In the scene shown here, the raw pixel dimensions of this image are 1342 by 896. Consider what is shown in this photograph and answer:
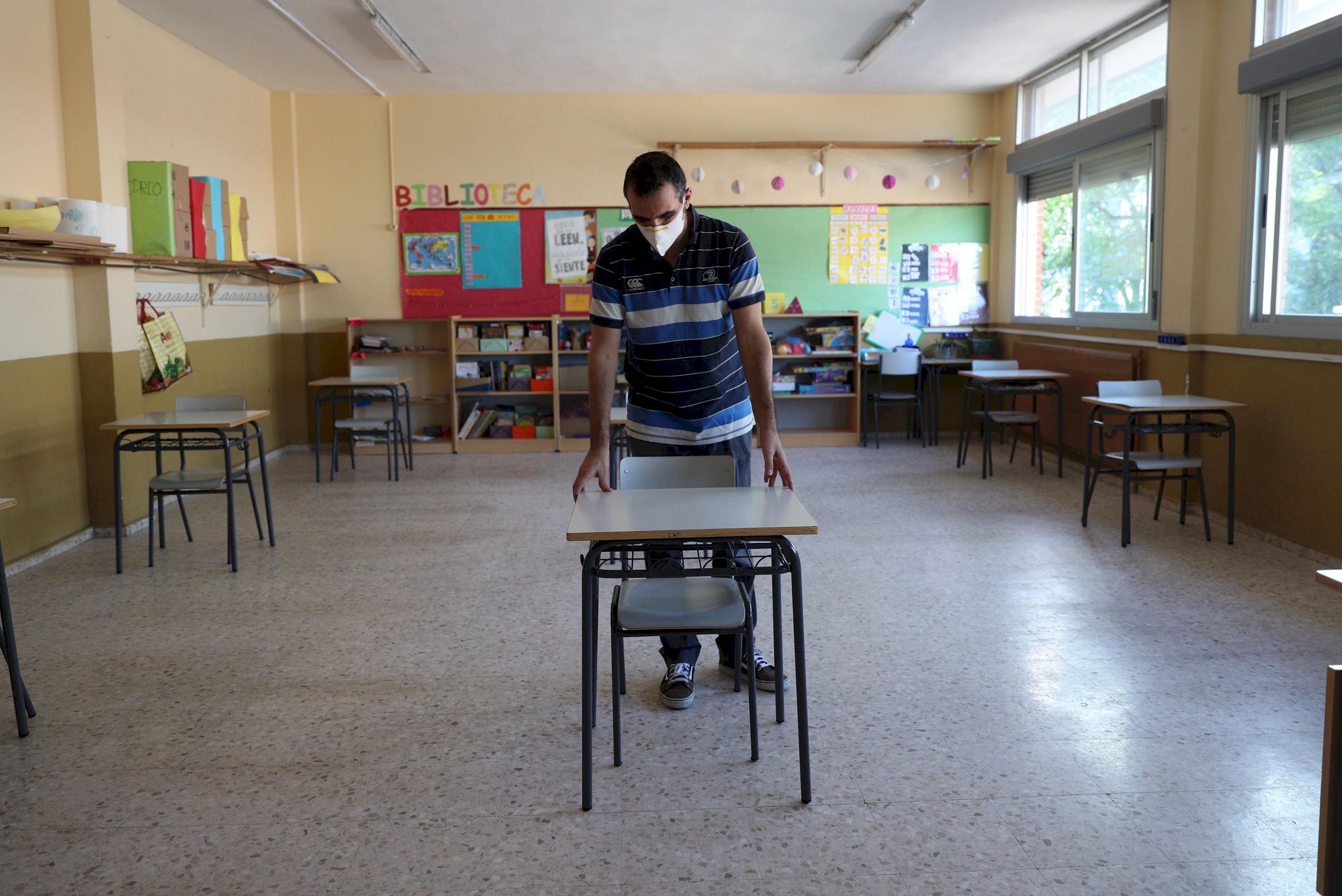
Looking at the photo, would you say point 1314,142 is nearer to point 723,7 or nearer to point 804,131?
point 723,7

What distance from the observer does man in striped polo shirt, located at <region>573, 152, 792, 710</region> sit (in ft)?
8.71

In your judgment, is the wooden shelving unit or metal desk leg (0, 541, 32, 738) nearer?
metal desk leg (0, 541, 32, 738)

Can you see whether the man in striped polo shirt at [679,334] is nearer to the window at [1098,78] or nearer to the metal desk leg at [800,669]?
the metal desk leg at [800,669]

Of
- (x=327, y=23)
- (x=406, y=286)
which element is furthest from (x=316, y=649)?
(x=406, y=286)

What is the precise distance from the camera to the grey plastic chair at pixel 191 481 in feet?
14.7

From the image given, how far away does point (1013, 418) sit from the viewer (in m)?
6.72

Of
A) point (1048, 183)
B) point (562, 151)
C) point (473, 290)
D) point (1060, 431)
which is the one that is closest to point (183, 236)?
point (473, 290)

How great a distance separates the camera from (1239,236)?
512 cm

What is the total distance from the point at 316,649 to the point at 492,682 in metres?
0.77

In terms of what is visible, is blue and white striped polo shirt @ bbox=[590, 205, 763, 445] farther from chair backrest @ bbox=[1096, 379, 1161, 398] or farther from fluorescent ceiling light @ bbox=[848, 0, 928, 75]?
fluorescent ceiling light @ bbox=[848, 0, 928, 75]

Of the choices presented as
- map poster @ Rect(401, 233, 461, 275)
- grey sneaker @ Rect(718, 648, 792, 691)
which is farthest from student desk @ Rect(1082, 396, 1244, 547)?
map poster @ Rect(401, 233, 461, 275)

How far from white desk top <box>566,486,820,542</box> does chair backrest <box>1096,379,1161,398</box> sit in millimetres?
3139

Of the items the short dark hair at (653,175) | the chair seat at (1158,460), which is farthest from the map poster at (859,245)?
the short dark hair at (653,175)

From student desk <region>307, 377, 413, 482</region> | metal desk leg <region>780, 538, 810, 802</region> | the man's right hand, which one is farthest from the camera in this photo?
student desk <region>307, 377, 413, 482</region>
